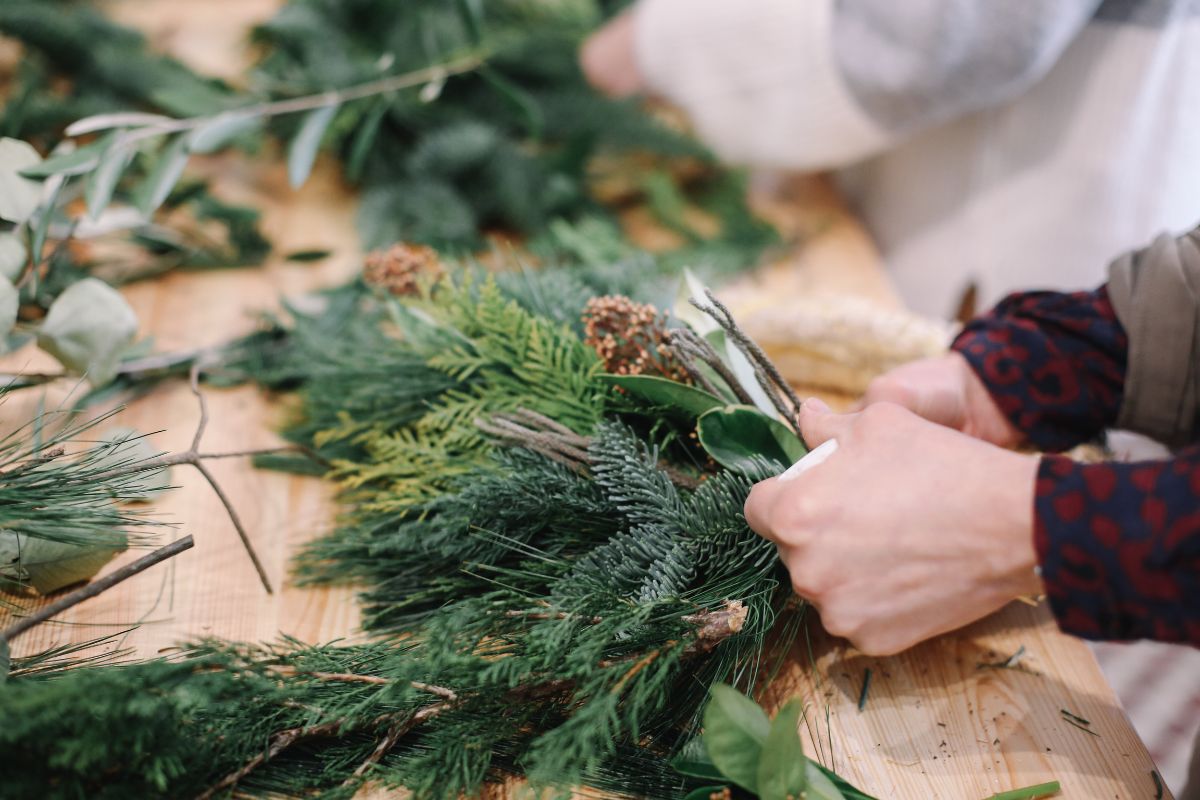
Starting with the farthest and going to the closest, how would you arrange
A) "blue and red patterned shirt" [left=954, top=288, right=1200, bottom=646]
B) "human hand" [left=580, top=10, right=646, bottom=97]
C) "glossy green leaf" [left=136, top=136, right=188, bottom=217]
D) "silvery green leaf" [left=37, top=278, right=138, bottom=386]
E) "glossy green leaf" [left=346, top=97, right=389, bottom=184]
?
"human hand" [left=580, top=10, right=646, bottom=97]
"glossy green leaf" [left=346, top=97, right=389, bottom=184]
"glossy green leaf" [left=136, top=136, right=188, bottom=217]
"silvery green leaf" [left=37, top=278, right=138, bottom=386]
"blue and red patterned shirt" [left=954, top=288, right=1200, bottom=646]

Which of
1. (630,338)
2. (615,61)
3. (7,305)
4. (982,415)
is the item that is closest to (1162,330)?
(982,415)

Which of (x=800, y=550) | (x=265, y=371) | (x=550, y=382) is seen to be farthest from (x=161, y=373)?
(x=800, y=550)

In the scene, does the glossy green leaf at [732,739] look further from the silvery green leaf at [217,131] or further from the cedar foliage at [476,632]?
the silvery green leaf at [217,131]

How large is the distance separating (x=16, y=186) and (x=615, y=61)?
25.4 inches

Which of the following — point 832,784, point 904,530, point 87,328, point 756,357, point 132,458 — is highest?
point 87,328

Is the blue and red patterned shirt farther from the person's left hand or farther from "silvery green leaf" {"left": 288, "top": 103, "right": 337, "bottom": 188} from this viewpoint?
"silvery green leaf" {"left": 288, "top": 103, "right": 337, "bottom": 188}

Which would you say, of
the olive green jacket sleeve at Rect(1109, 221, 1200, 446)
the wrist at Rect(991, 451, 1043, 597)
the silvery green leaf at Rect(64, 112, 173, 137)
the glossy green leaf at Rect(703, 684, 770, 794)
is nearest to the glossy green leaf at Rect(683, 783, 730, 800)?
the glossy green leaf at Rect(703, 684, 770, 794)

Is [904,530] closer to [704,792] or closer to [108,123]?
[704,792]

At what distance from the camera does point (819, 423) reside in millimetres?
517

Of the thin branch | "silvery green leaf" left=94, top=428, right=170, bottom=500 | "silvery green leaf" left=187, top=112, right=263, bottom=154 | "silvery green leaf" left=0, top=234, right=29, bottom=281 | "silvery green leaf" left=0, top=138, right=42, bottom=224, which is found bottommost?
the thin branch

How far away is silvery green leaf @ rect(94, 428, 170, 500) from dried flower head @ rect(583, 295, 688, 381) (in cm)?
28

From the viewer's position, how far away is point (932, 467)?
0.44 metres

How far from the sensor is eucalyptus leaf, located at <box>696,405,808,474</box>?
53 centimetres

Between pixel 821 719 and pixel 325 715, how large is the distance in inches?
11.3
